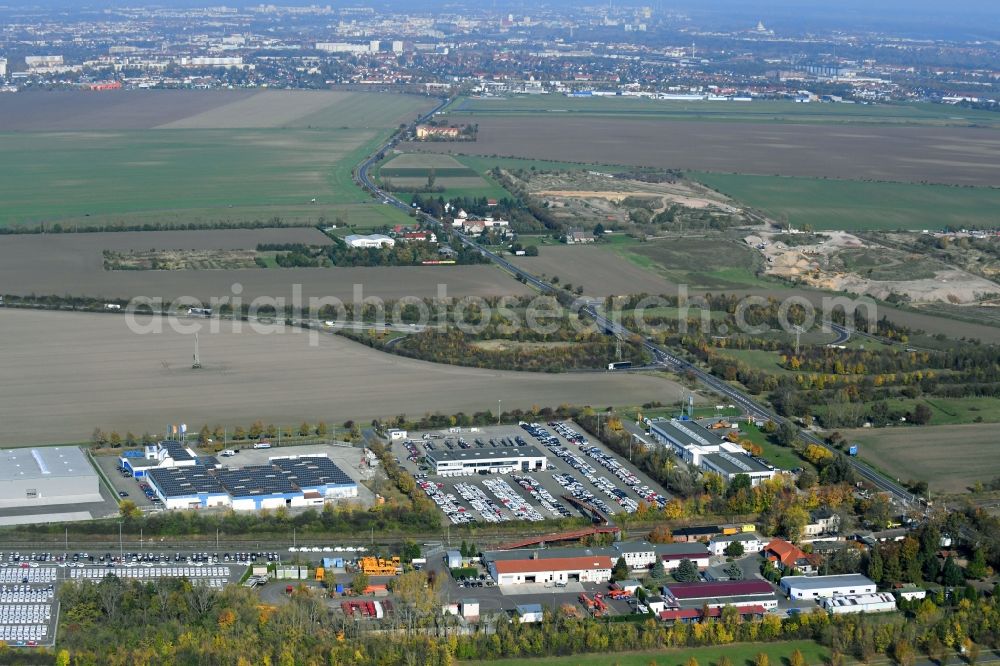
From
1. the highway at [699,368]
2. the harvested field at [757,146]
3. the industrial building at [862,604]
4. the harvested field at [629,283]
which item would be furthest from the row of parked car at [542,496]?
the harvested field at [757,146]

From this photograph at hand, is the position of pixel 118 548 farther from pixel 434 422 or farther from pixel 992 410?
pixel 992 410

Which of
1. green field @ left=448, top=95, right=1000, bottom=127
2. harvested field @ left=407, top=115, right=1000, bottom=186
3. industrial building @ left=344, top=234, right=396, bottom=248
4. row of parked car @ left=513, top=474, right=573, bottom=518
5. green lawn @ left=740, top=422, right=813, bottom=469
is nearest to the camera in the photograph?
row of parked car @ left=513, top=474, right=573, bottom=518

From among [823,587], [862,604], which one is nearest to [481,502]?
[823,587]

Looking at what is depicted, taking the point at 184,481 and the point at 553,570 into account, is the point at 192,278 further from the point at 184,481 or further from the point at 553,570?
the point at 553,570

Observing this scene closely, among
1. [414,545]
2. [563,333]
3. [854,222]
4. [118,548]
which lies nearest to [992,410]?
[563,333]

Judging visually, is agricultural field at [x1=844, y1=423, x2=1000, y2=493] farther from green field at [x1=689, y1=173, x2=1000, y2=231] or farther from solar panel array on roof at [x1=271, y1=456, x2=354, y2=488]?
green field at [x1=689, y1=173, x2=1000, y2=231]

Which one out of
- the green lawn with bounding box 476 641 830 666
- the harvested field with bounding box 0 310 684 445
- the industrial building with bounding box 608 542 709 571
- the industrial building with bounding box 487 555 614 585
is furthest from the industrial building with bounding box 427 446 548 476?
the green lawn with bounding box 476 641 830 666

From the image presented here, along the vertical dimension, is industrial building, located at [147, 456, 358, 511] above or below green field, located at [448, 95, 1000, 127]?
above
